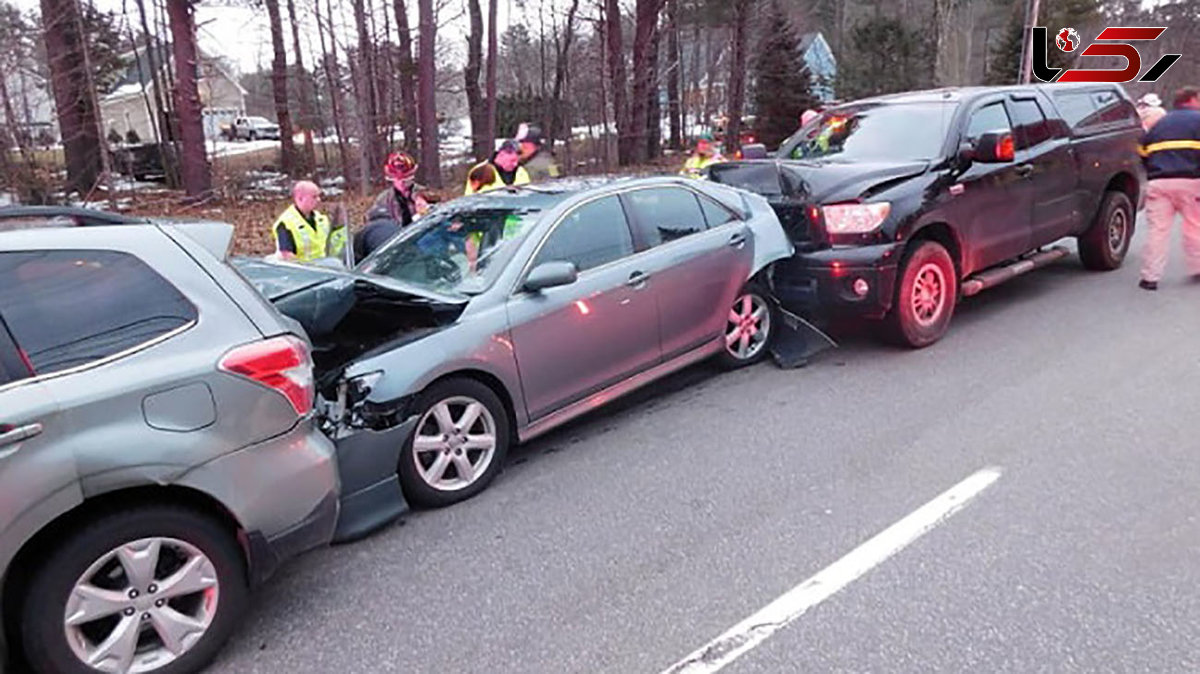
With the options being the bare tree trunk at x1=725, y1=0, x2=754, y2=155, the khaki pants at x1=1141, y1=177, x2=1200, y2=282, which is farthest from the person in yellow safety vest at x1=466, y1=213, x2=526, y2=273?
the bare tree trunk at x1=725, y1=0, x2=754, y2=155

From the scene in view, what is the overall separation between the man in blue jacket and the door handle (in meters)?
8.28

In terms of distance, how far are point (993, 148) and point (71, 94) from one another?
52.8ft

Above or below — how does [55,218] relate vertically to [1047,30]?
below

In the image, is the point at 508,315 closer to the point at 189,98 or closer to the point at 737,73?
the point at 189,98

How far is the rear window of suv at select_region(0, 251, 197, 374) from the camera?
8.34 ft

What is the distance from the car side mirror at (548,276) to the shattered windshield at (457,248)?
0.21 metres

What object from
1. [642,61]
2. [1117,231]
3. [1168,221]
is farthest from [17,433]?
[642,61]

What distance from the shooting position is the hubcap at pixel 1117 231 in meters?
7.95

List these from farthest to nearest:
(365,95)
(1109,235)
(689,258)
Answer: (365,95) → (1109,235) → (689,258)

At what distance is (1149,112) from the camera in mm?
8430

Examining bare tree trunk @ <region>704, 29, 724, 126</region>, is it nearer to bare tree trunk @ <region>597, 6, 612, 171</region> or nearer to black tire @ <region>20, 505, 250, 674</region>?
bare tree trunk @ <region>597, 6, 612, 171</region>

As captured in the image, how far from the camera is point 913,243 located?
5.89 metres

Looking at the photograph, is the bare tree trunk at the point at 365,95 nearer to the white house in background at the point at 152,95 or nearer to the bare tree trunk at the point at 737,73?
the white house in background at the point at 152,95

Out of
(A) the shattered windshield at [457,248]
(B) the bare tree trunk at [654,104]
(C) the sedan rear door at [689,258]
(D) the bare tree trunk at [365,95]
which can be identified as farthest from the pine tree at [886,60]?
(A) the shattered windshield at [457,248]
